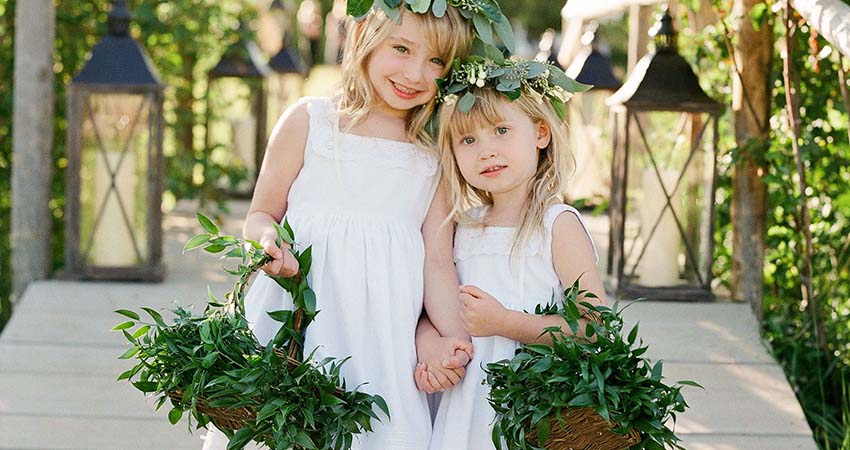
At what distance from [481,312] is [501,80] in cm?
53

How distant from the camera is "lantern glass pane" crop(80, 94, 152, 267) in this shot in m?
4.41

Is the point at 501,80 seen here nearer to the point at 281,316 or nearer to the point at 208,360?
the point at 281,316

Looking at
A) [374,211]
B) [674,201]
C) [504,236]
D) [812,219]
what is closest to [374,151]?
[374,211]

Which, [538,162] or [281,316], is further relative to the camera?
[538,162]

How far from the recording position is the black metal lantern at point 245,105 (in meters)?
6.80

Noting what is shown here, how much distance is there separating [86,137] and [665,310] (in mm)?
2155

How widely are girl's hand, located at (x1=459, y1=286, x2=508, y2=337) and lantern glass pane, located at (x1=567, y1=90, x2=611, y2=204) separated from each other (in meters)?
3.74

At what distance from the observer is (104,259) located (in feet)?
14.9

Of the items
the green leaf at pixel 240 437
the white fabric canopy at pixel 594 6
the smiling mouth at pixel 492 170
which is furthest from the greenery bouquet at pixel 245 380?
the white fabric canopy at pixel 594 6

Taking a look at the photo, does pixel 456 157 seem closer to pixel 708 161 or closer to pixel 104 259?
pixel 708 161

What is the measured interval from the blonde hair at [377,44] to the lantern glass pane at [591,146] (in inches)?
138

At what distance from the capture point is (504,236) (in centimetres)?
287

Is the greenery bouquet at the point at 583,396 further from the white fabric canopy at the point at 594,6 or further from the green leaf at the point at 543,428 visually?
the white fabric canopy at the point at 594,6

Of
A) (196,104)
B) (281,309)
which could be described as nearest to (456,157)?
(281,309)
